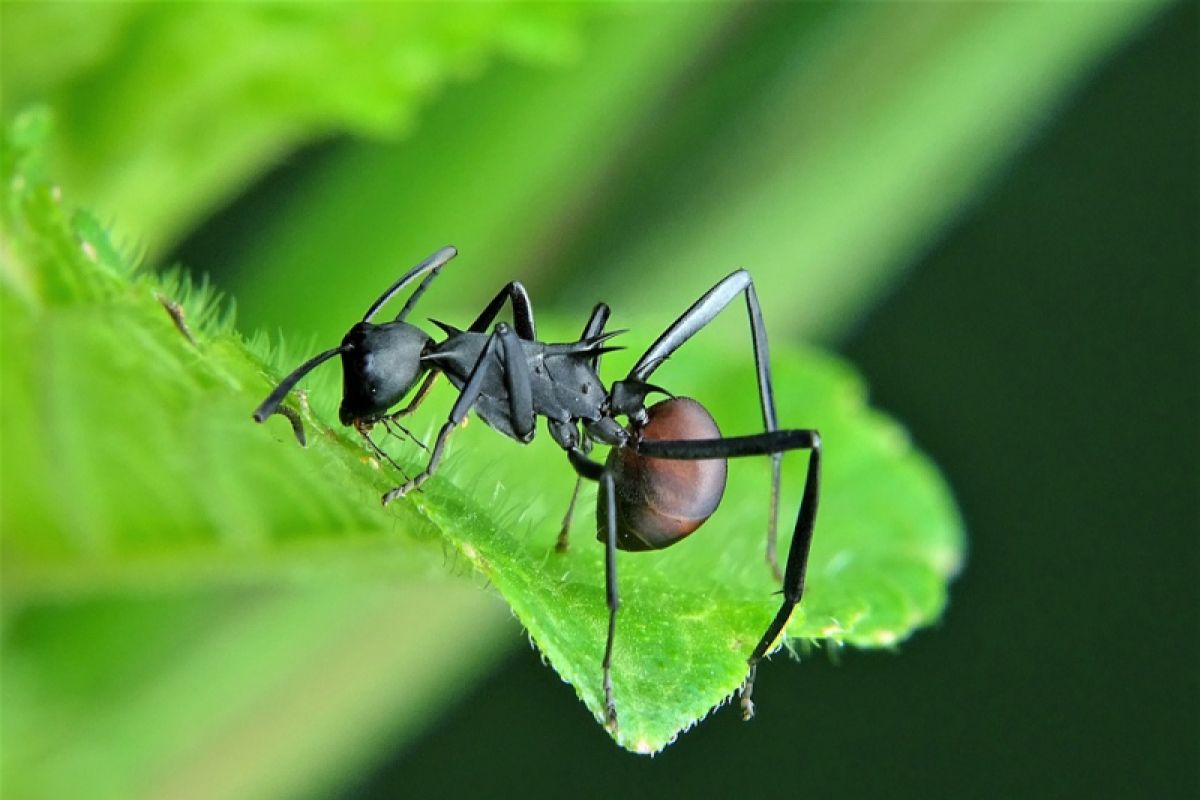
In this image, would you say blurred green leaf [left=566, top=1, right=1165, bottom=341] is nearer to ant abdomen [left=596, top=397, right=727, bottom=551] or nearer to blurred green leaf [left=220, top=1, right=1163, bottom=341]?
blurred green leaf [left=220, top=1, right=1163, bottom=341]

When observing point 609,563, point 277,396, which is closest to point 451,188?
point 609,563

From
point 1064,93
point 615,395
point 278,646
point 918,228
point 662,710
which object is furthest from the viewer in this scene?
point 1064,93

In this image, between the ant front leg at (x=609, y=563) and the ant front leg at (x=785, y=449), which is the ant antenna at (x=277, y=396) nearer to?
the ant front leg at (x=609, y=563)

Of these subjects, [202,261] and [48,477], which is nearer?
[48,477]

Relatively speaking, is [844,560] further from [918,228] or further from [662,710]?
[918,228]

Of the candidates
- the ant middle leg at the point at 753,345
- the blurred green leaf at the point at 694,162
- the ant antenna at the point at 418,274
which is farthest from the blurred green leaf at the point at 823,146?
the ant antenna at the point at 418,274

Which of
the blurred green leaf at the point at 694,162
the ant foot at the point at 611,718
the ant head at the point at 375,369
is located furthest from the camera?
the blurred green leaf at the point at 694,162

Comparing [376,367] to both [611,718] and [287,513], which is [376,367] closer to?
[287,513]

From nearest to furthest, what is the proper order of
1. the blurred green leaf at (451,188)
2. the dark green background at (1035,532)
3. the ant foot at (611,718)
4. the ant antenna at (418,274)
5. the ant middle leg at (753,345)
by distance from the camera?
the ant foot at (611,718)
the ant antenna at (418,274)
the ant middle leg at (753,345)
the blurred green leaf at (451,188)
the dark green background at (1035,532)

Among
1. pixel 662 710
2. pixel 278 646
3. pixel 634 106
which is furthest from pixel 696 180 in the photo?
pixel 662 710
